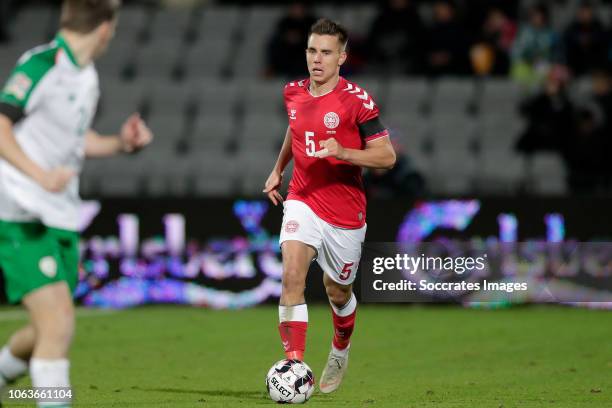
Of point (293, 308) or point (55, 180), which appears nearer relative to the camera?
point (55, 180)

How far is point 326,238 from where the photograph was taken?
8711mm

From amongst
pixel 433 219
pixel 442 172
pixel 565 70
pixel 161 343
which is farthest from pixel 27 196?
pixel 565 70

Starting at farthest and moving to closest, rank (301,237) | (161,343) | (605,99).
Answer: (605,99), (161,343), (301,237)

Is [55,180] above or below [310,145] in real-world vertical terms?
above

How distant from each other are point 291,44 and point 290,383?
1151 cm

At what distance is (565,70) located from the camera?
59.0 ft

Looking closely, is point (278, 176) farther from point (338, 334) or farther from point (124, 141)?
point (124, 141)

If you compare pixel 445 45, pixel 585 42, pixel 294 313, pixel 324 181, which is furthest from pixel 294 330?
pixel 585 42

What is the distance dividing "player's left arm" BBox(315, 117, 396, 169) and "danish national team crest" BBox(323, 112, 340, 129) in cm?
16

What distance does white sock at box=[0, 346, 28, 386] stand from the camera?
6195 millimetres

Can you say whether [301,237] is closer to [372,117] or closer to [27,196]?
[372,117]

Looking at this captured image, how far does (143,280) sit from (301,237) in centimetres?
791

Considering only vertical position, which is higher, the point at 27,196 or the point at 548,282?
the point at 27,196

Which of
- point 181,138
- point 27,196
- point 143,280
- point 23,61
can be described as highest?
point 23,61
